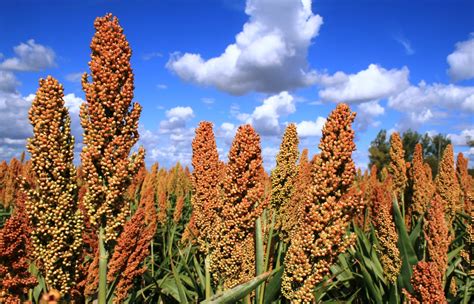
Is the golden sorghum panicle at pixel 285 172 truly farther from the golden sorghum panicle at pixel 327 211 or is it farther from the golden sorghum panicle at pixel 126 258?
the golden sorghum panicle at pixel 327 211

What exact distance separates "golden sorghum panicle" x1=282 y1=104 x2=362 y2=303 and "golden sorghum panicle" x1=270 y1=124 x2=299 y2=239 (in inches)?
85.7

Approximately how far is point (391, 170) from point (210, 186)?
273 inches

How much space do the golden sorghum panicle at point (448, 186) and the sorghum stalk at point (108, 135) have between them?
794 centimetres

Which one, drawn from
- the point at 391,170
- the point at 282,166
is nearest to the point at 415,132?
the point at 391,170

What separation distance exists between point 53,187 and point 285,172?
3011mm

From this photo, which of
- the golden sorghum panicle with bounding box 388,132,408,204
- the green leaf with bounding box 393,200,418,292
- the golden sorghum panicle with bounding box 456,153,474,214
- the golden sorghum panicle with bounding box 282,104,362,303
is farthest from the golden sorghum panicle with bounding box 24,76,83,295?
the golden sorghum panicle with bounding box 456,153,474,214

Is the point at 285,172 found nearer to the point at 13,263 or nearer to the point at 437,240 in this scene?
the point at 437,240

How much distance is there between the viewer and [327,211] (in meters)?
3.19

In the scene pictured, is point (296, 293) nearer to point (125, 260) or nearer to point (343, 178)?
point (343, 178)

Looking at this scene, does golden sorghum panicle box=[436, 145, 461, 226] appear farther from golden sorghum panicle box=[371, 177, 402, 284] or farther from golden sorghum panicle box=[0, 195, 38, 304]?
golden sorghum panicle box=[0, 195, 38, 304]

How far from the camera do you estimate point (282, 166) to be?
5.57m

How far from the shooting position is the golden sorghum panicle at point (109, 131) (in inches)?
145

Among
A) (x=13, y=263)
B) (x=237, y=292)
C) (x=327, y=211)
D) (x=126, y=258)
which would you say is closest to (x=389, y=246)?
(x=327, y=211)

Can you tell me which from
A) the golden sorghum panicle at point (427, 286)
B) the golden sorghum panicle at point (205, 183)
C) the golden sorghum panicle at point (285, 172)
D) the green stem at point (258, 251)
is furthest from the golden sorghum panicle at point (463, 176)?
the green stem at point (258, 251)
